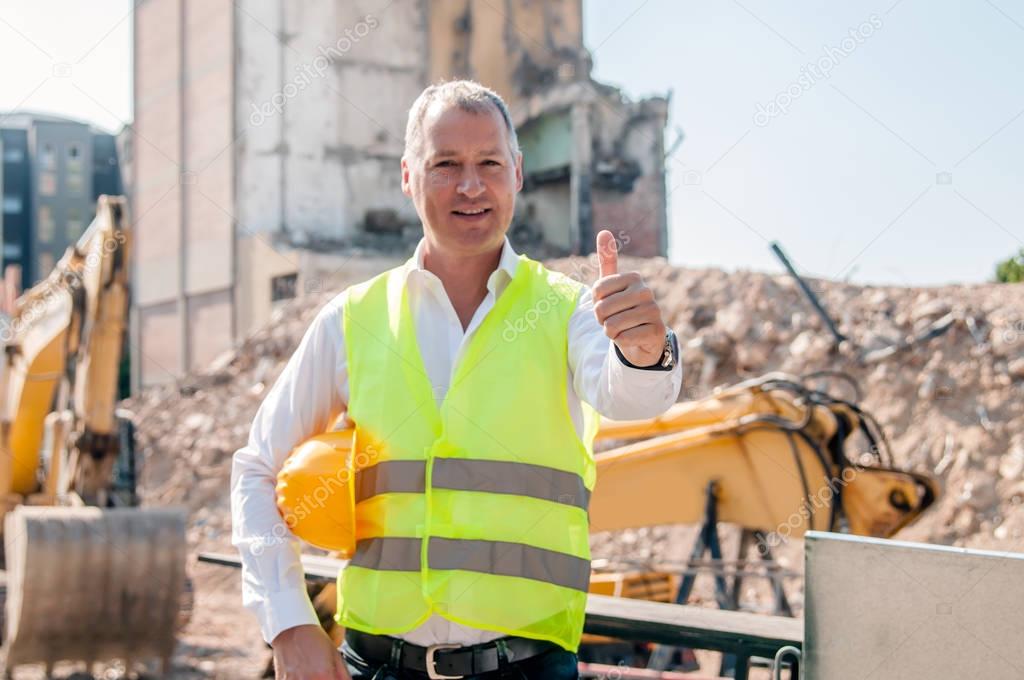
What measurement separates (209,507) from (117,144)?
24953 millimetres

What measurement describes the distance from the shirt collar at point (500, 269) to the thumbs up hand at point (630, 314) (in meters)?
0.47

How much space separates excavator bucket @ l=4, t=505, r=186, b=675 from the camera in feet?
21.7

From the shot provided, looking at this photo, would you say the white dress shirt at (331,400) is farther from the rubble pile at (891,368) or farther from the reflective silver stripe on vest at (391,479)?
the rubble pile at (891,368)

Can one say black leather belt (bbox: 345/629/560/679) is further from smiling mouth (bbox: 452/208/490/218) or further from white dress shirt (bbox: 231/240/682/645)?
smiling mouth (bbox: 452/208/490/218)

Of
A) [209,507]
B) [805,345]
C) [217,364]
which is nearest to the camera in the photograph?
[805,345]

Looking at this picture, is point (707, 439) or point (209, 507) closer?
point (707, 439)

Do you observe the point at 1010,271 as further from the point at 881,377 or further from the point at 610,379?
the point at 610,379

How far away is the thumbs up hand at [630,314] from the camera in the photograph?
1.75m

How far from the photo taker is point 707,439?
5125 mm

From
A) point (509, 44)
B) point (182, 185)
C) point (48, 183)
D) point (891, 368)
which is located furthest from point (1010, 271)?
point (48, 183)

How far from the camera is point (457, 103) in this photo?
207 centimetres

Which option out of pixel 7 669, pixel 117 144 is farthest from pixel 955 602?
pixel 117 144

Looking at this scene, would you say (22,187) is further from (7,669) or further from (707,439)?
(707,439)

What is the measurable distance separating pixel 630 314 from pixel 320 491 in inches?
28.0
